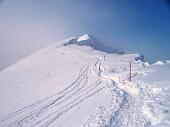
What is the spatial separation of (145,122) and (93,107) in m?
3.81

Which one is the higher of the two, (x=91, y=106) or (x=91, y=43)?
(x=91, y=106)

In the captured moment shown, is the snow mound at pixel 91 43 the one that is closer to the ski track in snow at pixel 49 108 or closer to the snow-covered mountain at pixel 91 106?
the snow-covered mountain at pixel 91 106

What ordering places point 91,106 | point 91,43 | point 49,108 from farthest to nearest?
point 91,43 < point 49,108 < point 91,106

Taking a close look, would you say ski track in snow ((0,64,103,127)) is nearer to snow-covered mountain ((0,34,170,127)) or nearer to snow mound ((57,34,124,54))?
snow-covered mountain ((0,34,170,127))

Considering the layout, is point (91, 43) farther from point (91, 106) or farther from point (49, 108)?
point (91, 106)

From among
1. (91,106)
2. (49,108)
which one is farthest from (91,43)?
(91,106)

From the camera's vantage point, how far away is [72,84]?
23.4 m

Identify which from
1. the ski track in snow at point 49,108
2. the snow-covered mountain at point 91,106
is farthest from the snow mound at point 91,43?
the ski track in snow at point 49,108

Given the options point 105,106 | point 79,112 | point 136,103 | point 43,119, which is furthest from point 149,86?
point 43,119

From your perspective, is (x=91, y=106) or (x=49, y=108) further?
(x=49, y=108)

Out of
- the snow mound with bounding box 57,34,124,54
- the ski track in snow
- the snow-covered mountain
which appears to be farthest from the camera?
the snow mound with bounding box 57,34,124,54

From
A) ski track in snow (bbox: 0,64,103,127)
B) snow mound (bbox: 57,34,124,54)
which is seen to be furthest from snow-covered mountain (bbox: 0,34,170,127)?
snow mound (bbox: 57,34,124,54)

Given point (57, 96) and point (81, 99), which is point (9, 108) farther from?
point (81, 99)

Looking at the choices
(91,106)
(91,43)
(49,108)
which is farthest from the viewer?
(91,43)
